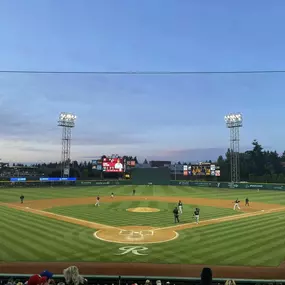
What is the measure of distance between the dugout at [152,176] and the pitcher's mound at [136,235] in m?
67.5

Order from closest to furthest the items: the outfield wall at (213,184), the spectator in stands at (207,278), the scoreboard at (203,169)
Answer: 1. the spectator in stands at (207,278)
2. the outfield wall at (213,184)
3. the scoreboard at (203,169)

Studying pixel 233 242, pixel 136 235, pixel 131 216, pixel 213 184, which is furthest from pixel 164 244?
pixel 213 184

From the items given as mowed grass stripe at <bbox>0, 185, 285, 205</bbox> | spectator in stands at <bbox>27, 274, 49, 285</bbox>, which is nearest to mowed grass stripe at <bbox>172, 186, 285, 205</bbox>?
mowed grass stripe at <bbox>0, 185, 285, 205</bbox>

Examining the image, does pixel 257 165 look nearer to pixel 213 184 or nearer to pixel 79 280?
pixel 213 184

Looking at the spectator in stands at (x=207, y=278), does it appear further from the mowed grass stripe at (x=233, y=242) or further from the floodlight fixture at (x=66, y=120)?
the floodlight fixture at (x=66, y=120)

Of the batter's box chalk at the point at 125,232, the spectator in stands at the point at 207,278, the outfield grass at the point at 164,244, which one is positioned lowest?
the batter's box chalk at the point at 125,232

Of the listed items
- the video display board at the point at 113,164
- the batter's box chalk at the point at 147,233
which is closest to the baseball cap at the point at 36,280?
the batter's box chalk at the point at 147,233

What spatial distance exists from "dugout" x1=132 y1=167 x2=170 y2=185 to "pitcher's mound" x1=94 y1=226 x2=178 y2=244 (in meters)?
67.5

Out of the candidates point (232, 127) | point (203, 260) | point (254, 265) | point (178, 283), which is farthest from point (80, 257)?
point (232, 127)

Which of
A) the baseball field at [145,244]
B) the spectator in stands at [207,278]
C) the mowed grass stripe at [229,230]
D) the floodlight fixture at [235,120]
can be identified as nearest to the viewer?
the spectator in stands at [207,278]

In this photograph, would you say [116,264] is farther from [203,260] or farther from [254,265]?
[254,265]

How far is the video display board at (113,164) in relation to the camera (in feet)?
285

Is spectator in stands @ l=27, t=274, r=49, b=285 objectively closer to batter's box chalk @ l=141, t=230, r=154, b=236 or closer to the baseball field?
the baseball field

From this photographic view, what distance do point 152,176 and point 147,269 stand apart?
77859mm
